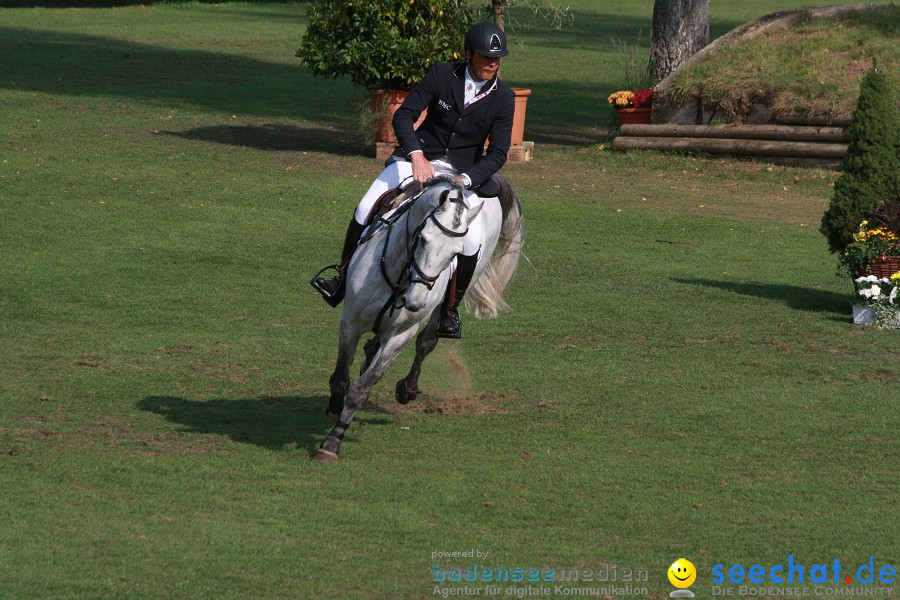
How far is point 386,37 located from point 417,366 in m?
10.6

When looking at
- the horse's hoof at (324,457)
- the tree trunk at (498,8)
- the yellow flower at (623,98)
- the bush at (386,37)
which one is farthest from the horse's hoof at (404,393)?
the yellow flower at (623,98)

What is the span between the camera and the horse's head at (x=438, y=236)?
6762 mm

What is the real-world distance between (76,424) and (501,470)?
8.93 feet

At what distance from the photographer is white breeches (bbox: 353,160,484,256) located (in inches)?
318

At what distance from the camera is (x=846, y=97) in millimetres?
20266

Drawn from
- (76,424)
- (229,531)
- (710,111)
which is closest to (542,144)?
(710,111)

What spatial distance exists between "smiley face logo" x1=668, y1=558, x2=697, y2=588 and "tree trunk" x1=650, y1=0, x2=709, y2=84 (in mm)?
18451

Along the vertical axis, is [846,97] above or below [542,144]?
above

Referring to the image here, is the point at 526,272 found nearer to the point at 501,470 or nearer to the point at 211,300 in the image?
the point at 211,300

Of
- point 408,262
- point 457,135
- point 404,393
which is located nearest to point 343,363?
point 404,393

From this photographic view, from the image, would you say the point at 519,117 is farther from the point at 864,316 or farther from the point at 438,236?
the point at 438,236

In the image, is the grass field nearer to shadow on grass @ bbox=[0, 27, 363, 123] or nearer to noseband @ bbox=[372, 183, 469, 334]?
noseband @ bbox=[372, 183, 469, 334]

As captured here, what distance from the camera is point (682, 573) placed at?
18.6 feet

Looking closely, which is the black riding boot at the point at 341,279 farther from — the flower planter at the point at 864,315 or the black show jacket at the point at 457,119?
the flower planter at the point at 864,315
